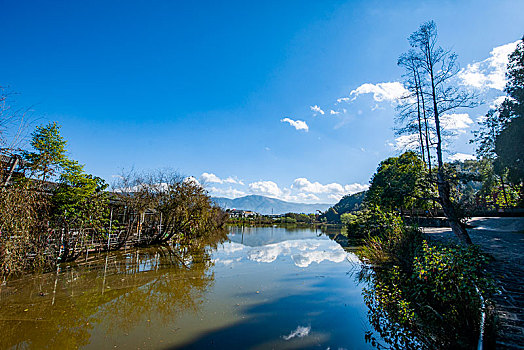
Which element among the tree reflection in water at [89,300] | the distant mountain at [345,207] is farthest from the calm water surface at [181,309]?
the distant mountain at [345,207]

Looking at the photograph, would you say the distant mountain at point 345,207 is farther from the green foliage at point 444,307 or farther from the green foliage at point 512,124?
the green foliage at point 444,307

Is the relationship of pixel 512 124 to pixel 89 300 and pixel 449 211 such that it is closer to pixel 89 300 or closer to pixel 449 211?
pixel 449 211

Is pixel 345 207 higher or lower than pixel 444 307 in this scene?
higher

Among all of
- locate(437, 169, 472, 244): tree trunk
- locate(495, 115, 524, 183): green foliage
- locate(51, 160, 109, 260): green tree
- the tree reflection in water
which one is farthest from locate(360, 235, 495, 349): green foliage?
locate(495, 115, 524, 183): green foliage

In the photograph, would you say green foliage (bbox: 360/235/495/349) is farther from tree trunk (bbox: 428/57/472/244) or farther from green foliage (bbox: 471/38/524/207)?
green foliage (bbox: 471/38/524/207)

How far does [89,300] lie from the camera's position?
6.00 meters

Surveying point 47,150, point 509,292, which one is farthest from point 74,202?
point 509,292

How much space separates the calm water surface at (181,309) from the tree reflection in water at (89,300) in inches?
0.8

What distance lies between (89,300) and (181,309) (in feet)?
8.16

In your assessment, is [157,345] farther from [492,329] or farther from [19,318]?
[492,329]

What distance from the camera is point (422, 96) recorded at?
8.70 m

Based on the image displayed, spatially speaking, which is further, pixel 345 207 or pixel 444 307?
pixel 345 207

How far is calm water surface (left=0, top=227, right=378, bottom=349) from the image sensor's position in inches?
164

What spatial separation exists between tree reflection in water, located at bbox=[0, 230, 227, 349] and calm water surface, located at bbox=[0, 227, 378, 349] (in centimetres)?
2
